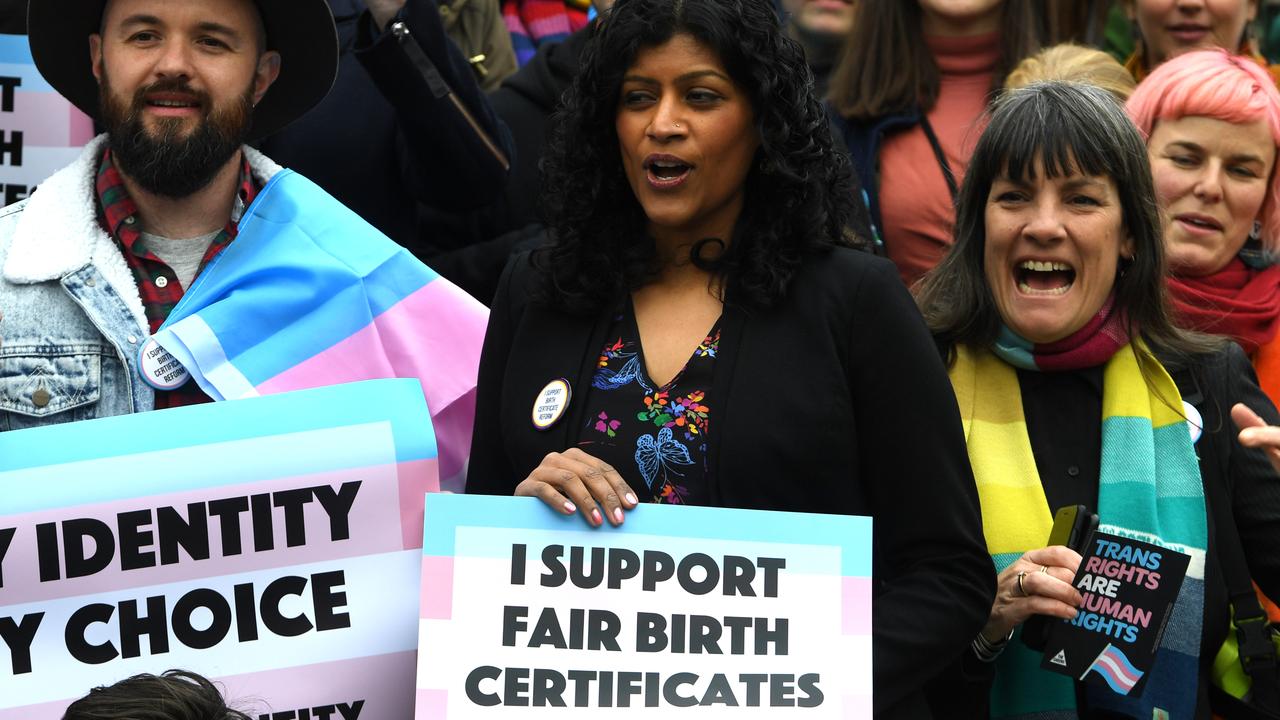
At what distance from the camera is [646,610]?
3213 mm

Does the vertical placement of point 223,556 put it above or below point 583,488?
below

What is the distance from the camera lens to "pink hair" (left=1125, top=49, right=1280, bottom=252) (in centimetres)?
474

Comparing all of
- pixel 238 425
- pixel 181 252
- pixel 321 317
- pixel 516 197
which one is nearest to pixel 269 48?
pixel 181 252

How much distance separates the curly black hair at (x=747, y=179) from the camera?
3.40 metres

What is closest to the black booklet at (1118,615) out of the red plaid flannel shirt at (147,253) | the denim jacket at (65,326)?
the red plaid flannel shirt at (147,253)

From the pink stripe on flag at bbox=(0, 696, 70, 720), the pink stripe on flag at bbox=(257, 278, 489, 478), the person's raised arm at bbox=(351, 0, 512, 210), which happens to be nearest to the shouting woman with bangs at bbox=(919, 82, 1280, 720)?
the pink stripe on flag at bbox=(257, 278, 489, 478)

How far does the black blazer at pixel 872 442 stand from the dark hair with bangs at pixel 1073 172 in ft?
2.41

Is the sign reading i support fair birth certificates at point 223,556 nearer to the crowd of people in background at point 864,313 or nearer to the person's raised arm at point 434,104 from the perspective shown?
the crowd of people in background at point 864,313

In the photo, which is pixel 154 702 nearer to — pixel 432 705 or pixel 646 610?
pixel 432 705

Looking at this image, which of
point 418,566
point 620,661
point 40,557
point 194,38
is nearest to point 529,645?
point 620,661

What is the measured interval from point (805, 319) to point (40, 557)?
157 cm

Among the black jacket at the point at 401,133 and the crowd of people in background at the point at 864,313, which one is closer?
the crowd of people in background at the point at 864,313

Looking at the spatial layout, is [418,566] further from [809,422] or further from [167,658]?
[809,422]

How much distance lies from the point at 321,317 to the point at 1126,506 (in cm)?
187
